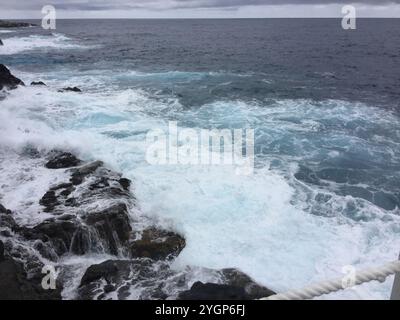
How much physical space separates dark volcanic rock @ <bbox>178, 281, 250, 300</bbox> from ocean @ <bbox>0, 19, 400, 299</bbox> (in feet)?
4.28

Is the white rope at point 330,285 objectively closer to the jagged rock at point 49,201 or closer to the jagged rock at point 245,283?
the jagged rock at point 245,283

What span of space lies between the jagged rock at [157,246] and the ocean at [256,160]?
0.27 m

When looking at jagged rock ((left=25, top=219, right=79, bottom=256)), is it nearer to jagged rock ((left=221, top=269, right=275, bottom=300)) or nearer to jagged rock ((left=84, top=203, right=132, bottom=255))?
jagged rock ((left=84, top=203, right=132, bottom=255))

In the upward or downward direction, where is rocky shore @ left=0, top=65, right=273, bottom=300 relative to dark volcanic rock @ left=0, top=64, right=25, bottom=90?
downward

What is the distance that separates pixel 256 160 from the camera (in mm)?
14000

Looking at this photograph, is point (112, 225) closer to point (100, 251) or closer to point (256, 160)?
point (100, 251)

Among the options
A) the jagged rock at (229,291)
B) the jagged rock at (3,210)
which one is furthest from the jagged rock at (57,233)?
the jagged rock at (229,291)

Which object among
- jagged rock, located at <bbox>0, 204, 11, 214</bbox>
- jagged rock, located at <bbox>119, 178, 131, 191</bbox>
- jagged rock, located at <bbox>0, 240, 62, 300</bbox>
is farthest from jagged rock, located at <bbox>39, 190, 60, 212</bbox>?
jagged rock, located at <bbox>119, 178, 131, 191</bbox>

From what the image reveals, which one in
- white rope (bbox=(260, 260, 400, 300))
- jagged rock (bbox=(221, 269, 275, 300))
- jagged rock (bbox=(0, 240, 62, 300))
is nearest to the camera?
white rope (bbox=(260, 260, 400, 300))

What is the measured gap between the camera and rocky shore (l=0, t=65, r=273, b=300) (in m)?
7.18

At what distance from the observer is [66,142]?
1401 centimetres

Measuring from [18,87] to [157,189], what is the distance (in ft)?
50.3

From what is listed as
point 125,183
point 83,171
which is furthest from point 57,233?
point 83,171
